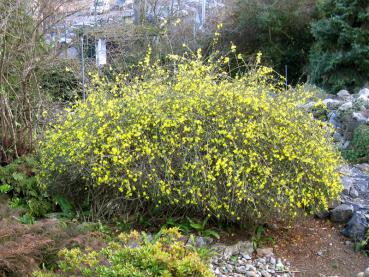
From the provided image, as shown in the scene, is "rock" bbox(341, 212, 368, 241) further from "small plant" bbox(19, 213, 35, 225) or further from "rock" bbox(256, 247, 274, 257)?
"small plant" bbox(19, 213, 35, 225)

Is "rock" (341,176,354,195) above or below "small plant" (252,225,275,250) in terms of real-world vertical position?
above

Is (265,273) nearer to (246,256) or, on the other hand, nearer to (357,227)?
(246,256)

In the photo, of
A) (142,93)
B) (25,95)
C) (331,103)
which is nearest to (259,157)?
(142,93)

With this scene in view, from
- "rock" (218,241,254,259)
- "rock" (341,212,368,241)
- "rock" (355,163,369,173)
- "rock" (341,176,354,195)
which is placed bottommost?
"rock" (355,163,369,173)

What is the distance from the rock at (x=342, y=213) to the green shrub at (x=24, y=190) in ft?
8.92

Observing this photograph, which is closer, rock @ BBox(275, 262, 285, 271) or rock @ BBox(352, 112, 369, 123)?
rock @ BBox(275, 262, 285, 271)

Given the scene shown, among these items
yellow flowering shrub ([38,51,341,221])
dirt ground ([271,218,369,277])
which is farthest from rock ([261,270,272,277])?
yellow flowering shrub ([38,51,341,221])

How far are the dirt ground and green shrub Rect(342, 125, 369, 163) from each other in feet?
9.36

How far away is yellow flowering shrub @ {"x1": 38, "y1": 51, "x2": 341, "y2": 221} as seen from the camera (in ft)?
Result: 13.2

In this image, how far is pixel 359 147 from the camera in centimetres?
738

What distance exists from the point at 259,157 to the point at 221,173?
1.11 feet

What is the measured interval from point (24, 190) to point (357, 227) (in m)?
3.13

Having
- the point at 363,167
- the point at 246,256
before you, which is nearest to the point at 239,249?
the point at 246,256

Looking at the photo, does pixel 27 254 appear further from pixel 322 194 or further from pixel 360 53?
pixel 360 53
